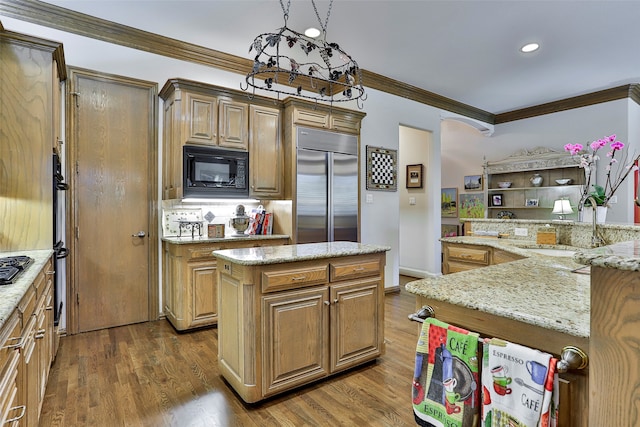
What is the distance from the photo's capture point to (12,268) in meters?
1.61

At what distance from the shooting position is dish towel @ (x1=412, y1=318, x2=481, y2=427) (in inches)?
41.3

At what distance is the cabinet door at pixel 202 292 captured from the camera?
3.21m

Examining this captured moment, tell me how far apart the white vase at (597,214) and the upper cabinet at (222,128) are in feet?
9.82

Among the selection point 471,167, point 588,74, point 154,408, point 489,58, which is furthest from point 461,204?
point 154,408

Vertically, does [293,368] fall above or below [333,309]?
below

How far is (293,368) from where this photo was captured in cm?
213

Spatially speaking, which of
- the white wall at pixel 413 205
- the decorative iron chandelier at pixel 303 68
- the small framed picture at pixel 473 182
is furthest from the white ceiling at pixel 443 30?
the small framed picture at pixel 473 182

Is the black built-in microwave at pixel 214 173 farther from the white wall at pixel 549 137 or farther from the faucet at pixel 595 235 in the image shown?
the white wall at pixel 549 137

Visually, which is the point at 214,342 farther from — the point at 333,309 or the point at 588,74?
the point at 588,74

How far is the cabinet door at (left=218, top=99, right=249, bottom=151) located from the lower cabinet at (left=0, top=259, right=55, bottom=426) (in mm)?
2100

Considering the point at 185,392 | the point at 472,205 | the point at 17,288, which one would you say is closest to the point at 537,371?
the point at 17,288

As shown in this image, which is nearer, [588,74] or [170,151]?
[170,151]

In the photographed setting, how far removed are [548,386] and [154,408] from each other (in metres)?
2.09

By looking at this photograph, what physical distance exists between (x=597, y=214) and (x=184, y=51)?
4193mm
